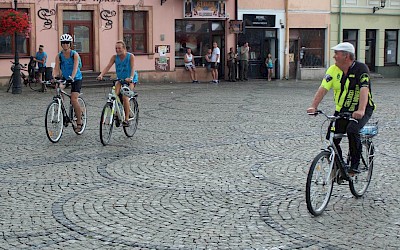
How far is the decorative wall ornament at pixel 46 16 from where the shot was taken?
2686 centimetres

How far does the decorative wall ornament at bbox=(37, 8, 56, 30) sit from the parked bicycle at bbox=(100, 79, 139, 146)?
16132 mm

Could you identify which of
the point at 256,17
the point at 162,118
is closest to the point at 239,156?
the point at 162,118

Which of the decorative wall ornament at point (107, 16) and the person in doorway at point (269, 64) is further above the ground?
the decorative wall ornament at point (107, 16)

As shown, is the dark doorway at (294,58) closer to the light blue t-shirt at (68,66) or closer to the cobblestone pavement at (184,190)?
the cobblestone pavement at (184,190)

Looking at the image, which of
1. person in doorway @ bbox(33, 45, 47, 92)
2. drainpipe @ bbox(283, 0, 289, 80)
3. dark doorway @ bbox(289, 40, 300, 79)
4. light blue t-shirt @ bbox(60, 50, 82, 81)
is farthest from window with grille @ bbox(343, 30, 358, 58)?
light blue t-shirt @ bbox(60, 50, 82, 81)

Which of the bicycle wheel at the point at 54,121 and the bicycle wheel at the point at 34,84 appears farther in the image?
the bicycle wheel at the point at 34,84

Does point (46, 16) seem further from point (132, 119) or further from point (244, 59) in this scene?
point (132, 119)

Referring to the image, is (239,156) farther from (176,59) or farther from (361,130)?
(176,59)

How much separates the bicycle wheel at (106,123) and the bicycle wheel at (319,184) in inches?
204

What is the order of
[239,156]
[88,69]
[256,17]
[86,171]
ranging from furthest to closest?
[256,17] → [88,69] → [239,156] → [86,171]

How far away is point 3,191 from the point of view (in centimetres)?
761

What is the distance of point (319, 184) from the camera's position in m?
6.59

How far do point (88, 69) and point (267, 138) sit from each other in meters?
17.8

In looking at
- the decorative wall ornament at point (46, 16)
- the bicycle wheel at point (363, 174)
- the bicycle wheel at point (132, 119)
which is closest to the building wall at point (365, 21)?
the decorative wall ornament at point (46, 16)
